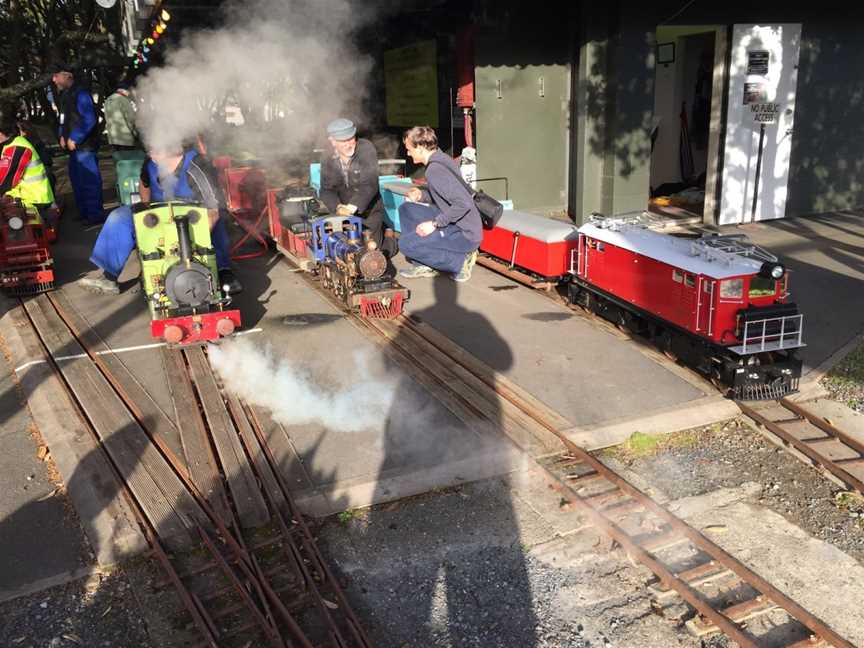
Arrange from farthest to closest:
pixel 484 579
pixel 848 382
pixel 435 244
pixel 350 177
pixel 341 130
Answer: pixel 350 177, pixel 341 130, pixel 848 382, pixel 435 244, pixel 484 579

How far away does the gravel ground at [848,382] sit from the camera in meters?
5.72

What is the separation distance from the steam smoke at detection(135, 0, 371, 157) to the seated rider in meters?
0.28

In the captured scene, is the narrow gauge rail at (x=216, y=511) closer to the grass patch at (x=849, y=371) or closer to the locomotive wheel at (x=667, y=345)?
the locomotive wheel at (x=667, y=345)

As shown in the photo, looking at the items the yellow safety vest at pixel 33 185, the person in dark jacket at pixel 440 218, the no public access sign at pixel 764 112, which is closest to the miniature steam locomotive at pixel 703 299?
the person in dark jacket at pixel 440 218

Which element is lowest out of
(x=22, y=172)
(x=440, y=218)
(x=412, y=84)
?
(x=440, y=218)

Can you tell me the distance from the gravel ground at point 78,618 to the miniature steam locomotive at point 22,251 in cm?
559

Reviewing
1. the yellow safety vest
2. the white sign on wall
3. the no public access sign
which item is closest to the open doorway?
the white sign on wall

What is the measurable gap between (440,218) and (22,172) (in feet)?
21.3

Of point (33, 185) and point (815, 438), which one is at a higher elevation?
point (33, 185)

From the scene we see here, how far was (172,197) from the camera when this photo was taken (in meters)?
7.27

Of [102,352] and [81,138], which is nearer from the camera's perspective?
[102,352]

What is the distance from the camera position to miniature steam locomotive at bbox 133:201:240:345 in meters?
6.10

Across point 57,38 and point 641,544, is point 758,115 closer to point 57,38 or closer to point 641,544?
point 641,544

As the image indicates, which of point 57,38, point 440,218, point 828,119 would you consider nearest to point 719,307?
point 440,218
